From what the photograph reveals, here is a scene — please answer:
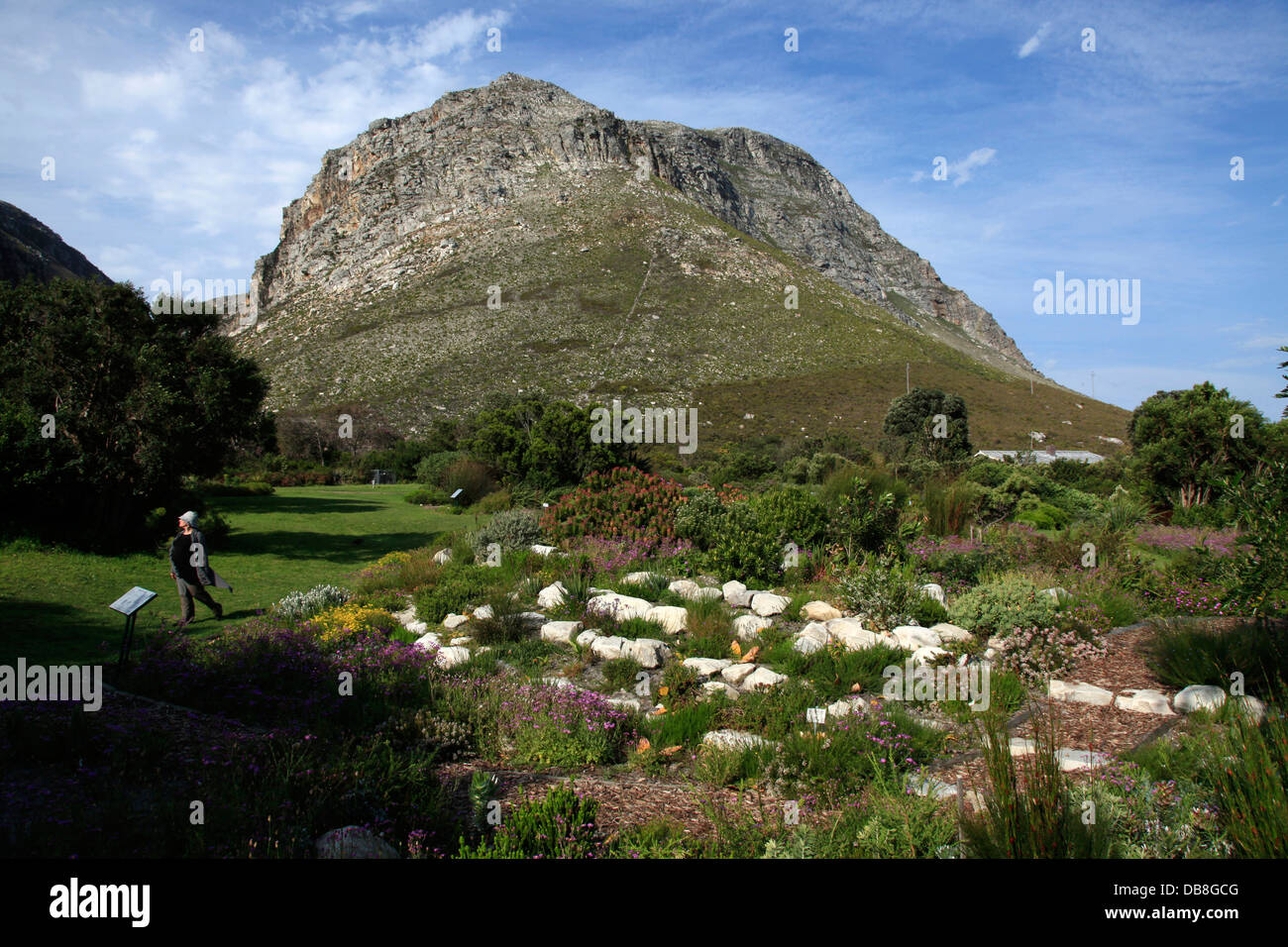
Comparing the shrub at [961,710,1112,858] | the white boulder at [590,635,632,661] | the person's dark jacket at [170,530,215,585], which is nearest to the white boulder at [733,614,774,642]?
the white boulder at [590,635,632,661]

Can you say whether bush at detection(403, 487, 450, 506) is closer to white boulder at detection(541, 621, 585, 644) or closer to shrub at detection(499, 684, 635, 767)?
white boulder at detection(541, 621, 585, 644)

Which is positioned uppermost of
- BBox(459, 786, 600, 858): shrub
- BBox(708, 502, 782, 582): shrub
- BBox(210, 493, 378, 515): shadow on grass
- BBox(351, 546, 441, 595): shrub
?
BBox(210, 493, 378, 515): shadow on grass

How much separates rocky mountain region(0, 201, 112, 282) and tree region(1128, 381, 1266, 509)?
86.0m

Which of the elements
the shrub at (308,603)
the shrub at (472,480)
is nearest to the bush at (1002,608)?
the shrub at (308,603)

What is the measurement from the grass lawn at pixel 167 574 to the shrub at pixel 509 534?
220 cm

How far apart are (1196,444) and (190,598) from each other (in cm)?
2025

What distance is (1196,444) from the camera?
1647 cm

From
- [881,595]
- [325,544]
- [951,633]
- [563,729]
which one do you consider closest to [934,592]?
[881,595]

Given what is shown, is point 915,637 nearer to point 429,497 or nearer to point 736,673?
point 736,673

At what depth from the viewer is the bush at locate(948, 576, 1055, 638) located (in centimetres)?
684

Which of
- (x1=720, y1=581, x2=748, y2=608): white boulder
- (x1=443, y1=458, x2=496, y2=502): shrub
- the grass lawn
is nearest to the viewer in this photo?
the grass lawn

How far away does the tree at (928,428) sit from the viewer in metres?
24.9

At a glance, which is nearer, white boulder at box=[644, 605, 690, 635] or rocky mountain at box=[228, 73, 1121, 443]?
white boulder at box=[644, 605, 690, 635]

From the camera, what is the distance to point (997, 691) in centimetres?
570
